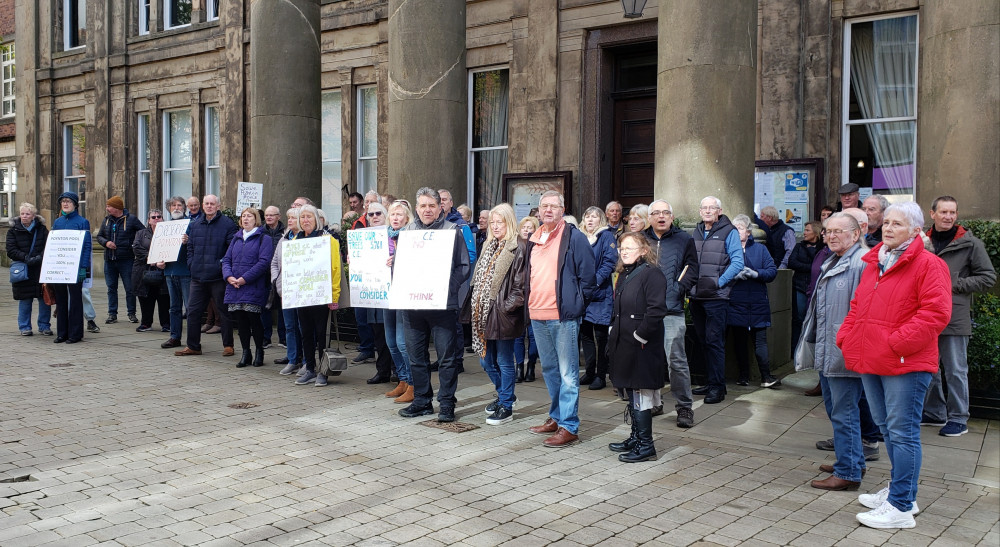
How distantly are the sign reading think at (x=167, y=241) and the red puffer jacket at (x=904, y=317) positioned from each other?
9.90m

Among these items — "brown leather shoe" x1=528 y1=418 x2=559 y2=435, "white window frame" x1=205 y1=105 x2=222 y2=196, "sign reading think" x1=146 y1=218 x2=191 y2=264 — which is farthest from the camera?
"white window frame" x1=205 y1=105 x2=222 y2=196

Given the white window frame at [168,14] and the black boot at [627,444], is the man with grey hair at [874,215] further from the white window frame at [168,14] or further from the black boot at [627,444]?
the white window frame at [168,14]

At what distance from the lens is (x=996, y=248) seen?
834 cm

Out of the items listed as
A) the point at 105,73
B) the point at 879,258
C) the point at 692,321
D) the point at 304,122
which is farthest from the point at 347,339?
the point at 105,73


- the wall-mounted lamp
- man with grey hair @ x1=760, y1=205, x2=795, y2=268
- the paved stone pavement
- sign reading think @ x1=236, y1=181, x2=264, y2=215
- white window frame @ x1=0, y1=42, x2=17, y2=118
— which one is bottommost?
the paved stone pavement

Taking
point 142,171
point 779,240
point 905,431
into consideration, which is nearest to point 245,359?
point 779,240

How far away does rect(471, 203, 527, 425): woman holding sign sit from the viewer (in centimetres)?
750

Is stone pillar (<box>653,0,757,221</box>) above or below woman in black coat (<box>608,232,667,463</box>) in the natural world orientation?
above

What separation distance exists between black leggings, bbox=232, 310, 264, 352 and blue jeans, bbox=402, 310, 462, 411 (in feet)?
10.7

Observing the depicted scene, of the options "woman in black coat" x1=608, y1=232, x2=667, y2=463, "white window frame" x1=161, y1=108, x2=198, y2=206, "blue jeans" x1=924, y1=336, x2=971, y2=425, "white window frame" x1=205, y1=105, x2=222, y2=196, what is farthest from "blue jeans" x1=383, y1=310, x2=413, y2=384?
"white window frame" x1=161, y1=108, x2=198, y2=206

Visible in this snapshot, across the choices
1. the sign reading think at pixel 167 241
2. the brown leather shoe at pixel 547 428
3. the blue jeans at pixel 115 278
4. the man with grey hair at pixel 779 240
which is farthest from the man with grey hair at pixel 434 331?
the blue jeans at pixel 115 278

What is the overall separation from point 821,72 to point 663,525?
32.2ft

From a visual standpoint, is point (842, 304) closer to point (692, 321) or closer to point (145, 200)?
point (692, 321)

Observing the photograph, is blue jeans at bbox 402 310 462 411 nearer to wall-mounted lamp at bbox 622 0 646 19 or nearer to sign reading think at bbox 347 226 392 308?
sign reading think at bbox 347 226 392 308
